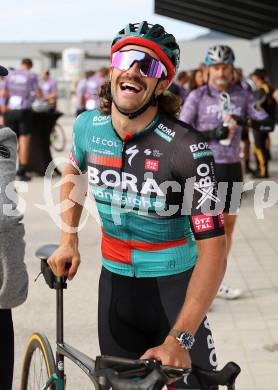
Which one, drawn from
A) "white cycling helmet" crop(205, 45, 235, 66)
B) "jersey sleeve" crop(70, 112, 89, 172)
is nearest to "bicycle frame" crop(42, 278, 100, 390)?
"jersey sleeve" crop(70, 112, 89, 172)

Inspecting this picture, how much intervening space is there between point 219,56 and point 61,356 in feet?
12.1

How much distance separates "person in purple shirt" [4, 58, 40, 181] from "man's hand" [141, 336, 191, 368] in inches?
496

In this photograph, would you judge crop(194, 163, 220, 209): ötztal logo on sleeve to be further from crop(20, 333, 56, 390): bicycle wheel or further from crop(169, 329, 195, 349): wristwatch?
crop(20, 333, 56, 390): bicycle wheel

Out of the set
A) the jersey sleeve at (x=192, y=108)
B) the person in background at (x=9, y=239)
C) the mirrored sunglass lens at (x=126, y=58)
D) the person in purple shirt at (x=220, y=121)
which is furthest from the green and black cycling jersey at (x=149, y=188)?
the jersey sleeve at (x=192, y=108)

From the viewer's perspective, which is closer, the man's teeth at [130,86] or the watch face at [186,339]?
the watch face at [186,339]

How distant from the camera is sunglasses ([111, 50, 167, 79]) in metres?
3.07

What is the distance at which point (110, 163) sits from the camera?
3246mm

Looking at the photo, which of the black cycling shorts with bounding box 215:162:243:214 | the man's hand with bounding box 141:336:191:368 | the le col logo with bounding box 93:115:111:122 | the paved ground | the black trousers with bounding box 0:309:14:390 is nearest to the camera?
the man's hand with bounding box 141:336:191:368

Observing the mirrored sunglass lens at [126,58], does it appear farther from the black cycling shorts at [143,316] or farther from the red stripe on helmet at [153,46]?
the black cycling shorts at [143,316]

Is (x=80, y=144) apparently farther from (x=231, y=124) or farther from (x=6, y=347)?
(x=231, y=124)

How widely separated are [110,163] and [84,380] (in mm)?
2268

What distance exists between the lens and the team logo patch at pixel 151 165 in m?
3.09

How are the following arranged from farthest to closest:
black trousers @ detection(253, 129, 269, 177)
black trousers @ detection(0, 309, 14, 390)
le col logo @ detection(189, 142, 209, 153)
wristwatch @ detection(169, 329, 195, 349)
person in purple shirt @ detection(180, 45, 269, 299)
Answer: black trousers @ detection(253, 129, 269, 177) < person in purple shirt @ detection(180, 45, 269, 299) < black trousers @ detection(0, 309, 14, 390) < le col logo @ detection(189, 142, 209, 153) < wristwatch @ detection(169, 329, 195, 349)

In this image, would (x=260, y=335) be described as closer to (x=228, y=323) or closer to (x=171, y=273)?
(x=228, y=323)
